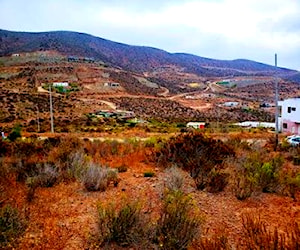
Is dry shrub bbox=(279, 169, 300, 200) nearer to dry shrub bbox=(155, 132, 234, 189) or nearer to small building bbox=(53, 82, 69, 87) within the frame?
dry shrub bbox=(155, 132, 234, 189)

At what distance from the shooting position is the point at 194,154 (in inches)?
393

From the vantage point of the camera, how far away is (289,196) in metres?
7.85

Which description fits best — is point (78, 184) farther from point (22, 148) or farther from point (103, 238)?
point (22, 148)

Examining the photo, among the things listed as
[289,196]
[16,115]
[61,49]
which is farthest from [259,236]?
[61,49]

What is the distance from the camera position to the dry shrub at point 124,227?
5066 mm

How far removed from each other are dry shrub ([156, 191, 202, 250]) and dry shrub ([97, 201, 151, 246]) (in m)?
0.25

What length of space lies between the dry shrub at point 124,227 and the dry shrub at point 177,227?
0.81ft

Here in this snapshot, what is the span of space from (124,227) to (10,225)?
1.74 metres

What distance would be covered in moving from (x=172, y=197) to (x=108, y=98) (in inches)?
2813

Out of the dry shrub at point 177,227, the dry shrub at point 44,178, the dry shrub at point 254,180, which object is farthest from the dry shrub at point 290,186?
the dry shrub at point 44,178

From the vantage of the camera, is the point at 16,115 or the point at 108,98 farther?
the point at 108,98

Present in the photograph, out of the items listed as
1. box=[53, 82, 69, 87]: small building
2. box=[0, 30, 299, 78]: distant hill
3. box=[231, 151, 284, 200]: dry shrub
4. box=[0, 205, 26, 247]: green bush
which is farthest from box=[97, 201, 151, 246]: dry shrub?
box=[0, 30, 299, 78]: distant hill

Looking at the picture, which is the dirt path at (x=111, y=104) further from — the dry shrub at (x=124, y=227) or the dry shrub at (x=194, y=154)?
the dry shrub at (x=124, y=227)

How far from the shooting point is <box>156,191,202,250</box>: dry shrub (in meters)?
4.77
